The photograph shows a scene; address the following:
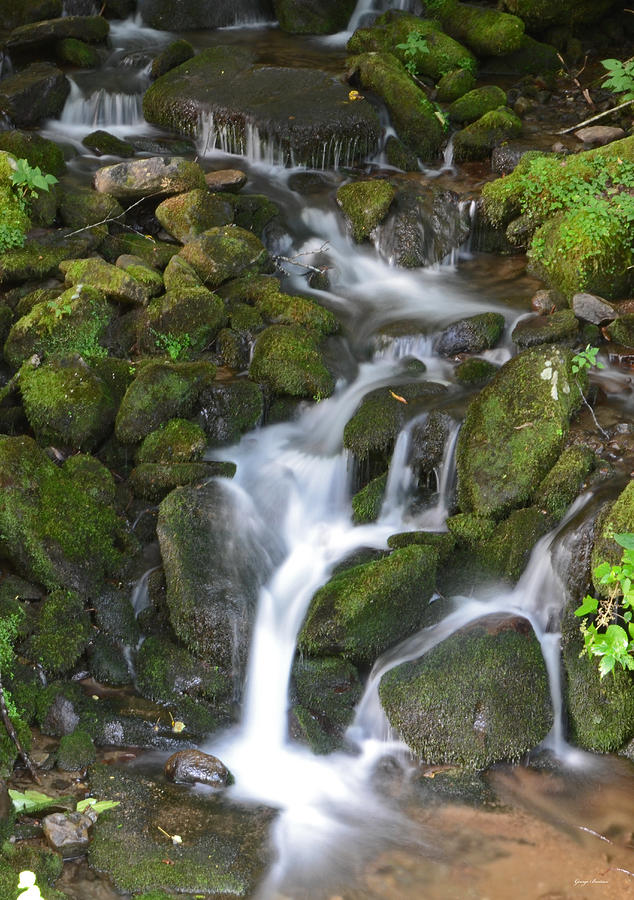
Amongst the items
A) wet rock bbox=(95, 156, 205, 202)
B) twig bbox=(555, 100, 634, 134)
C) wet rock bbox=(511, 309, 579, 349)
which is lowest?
wet rock bbox=(511, 309, 579, 349)

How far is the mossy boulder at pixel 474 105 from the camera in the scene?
11.3m

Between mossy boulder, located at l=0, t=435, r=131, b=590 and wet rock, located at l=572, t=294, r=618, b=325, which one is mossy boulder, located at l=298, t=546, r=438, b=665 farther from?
wet rock, located at l=572, t=294, r=618, b=325

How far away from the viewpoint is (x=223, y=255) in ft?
27.3

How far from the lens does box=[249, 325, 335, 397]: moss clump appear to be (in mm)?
7246

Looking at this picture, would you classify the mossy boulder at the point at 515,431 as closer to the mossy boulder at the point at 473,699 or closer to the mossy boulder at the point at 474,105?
the mossy boulder at the point at 473,699

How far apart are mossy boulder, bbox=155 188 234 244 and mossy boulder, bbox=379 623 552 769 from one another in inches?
200

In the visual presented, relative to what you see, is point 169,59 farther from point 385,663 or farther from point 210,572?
point 385,663

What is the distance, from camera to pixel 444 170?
10703 mm

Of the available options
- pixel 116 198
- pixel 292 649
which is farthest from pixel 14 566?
pixel 116 198

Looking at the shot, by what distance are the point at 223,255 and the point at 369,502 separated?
304cm

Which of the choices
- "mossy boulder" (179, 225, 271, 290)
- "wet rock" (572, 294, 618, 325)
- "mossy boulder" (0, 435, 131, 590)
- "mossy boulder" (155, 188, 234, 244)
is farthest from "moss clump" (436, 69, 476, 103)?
"mossy boulder" (0, 435, 131, 590)

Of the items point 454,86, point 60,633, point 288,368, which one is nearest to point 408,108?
point 454,86

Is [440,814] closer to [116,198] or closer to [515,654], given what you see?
[515,654]

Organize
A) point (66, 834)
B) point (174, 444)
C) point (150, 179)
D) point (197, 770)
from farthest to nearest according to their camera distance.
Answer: point (150, 179) → point (174, 444) → point (197, 770) → point (66, 834)
